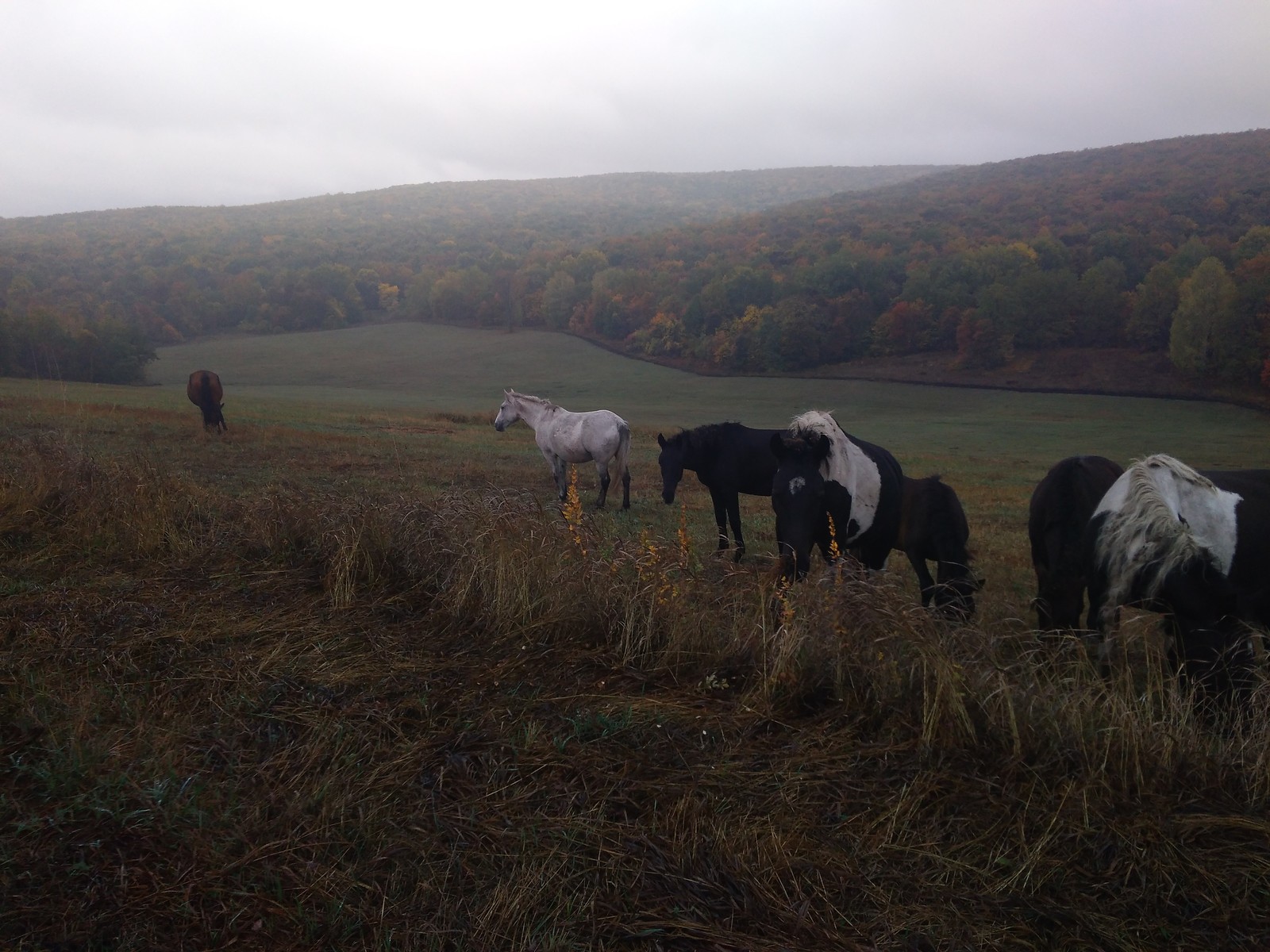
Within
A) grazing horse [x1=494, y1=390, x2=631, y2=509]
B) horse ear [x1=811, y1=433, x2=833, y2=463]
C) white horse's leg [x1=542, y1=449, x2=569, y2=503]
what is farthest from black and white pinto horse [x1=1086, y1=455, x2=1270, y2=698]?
white horse's leg [x1=542, y1=449, x2=569, y2=503]

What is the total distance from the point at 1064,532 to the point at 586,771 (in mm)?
4335

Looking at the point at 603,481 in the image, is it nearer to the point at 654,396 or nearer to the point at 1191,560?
the point at 1191,560

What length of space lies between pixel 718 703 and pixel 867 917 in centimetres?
143

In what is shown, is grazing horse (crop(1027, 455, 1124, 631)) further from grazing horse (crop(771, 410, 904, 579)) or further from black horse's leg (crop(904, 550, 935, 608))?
black horse's leg (crop(904, 550, 935, 608))

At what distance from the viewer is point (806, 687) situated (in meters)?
3.75

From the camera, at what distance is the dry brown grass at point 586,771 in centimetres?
238

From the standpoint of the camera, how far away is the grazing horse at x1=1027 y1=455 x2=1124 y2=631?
5121 mm

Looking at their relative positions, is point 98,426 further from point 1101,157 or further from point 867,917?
point 1101,157

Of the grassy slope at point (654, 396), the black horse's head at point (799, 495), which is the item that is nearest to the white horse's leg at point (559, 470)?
the black horse's head at point (799, 495)

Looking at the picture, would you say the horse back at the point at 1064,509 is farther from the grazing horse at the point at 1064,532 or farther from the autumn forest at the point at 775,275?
the autumn forest at the point at 775,275

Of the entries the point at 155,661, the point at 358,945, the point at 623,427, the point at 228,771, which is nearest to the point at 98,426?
the point at 623,427

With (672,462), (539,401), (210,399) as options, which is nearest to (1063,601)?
(672,462)

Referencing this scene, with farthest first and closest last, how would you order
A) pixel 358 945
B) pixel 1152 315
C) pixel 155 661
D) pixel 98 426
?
pixel 1152 315
pixel 98 426
pixel 155 661
pixel 358 945

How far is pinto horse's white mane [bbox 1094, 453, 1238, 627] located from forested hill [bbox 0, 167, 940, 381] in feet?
183
